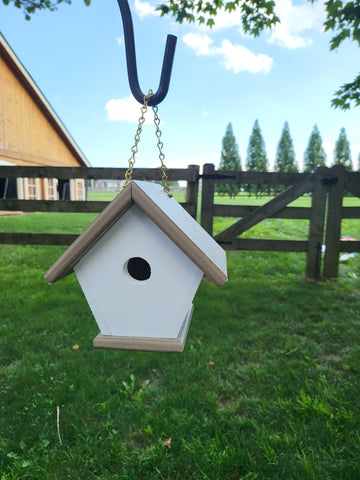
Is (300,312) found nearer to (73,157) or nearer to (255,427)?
(255,427)

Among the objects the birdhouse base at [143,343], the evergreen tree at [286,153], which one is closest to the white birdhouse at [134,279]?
the birdhouse base at [143,343]

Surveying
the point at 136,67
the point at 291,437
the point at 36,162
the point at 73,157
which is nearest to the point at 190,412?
the point at 291,437

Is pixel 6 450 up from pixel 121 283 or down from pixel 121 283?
down

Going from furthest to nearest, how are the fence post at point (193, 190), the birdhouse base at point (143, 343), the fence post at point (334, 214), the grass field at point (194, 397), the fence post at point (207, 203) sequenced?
the fence post at point (334, 214)
the fence post at point (207, 203)
the fence post at point (193, 190)
the grass field at point (194, 397)
the birdhouse base at point (143, 343)

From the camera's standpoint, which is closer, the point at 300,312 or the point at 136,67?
the point at 136,67

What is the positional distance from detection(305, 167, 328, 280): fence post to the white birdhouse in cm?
390

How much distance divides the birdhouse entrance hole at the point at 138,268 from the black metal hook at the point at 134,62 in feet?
2.14

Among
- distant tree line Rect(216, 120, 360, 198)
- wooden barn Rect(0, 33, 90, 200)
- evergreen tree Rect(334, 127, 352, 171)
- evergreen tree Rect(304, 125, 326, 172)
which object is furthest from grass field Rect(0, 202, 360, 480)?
evergreen tree Rect(334, 127, 352, 171)

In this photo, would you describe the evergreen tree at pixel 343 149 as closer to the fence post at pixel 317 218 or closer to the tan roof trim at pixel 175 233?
the fence post at pixel 317 218

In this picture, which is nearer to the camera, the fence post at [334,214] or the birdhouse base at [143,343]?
the birdhouse base at [143,343]

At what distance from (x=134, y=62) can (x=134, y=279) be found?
80 cm

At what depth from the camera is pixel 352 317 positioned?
381cm

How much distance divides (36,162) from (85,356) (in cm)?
1265

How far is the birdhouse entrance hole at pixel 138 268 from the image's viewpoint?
147cm
